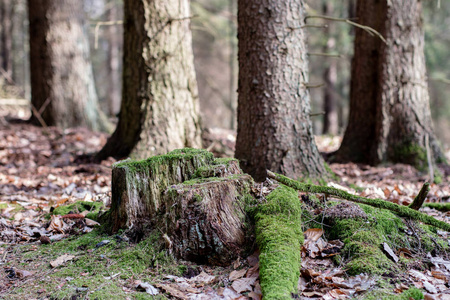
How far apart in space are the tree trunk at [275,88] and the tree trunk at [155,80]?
1560 millimetres

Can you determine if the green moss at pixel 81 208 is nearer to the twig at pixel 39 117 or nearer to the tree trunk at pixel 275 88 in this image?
the tree trunk at pixel 275 88

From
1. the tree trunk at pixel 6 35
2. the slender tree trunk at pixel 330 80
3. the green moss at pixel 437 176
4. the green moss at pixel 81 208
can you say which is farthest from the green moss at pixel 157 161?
the tree trunk at pixel 6 35

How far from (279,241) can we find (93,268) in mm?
1395

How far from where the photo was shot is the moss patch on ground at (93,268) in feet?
7.79

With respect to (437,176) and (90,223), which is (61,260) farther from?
(437,176)

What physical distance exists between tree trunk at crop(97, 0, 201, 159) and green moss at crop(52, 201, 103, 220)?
1.51m

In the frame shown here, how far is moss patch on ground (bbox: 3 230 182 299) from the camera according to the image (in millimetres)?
2375

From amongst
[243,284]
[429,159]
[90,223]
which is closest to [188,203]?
[243,284]

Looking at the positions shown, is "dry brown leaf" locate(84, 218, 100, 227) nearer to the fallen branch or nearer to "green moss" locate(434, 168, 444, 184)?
the fallen branch

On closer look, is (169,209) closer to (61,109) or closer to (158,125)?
(158,125)

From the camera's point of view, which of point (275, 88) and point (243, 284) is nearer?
point (243, 284)

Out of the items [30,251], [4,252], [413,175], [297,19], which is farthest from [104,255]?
[413,175]

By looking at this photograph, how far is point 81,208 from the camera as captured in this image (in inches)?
154

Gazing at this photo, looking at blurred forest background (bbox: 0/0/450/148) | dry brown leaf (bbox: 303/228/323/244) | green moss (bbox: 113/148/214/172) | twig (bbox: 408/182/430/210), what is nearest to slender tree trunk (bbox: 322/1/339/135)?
blurred forest background (bbox: 0/0/450/148)
